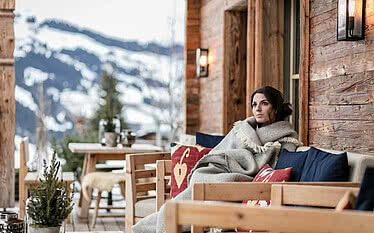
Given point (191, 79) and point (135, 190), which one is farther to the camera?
point (191, 79)

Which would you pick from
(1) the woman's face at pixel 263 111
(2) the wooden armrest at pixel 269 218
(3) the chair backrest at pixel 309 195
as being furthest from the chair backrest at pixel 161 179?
(2) the wooden armrest at pixel 269 218

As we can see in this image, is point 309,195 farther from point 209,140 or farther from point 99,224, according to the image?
point 99,224

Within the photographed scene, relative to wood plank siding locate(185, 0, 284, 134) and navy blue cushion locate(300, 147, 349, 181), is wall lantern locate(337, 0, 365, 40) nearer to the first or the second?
navy blue cushion locate(300, 147, 349, 181)

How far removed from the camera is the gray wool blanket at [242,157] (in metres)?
3.42

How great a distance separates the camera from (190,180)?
354 centimetres

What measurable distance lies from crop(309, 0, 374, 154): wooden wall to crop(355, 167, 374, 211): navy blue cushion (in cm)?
142

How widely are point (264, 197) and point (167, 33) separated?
10.7 m

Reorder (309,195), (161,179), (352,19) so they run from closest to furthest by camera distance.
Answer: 1. (309,195)
2. (352,19)
3. (161,179)

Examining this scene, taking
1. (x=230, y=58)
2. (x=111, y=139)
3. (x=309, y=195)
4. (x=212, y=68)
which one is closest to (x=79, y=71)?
(x=212, y=68)

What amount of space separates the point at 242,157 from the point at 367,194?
5.70ft

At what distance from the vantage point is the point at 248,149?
11.8ft

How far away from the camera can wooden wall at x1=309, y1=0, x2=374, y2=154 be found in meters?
3.20

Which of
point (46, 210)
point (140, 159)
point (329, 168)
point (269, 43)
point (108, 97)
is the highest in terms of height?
point (269, 43)

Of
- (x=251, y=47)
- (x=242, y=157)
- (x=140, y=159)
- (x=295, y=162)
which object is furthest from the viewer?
(x=251, y=47)
